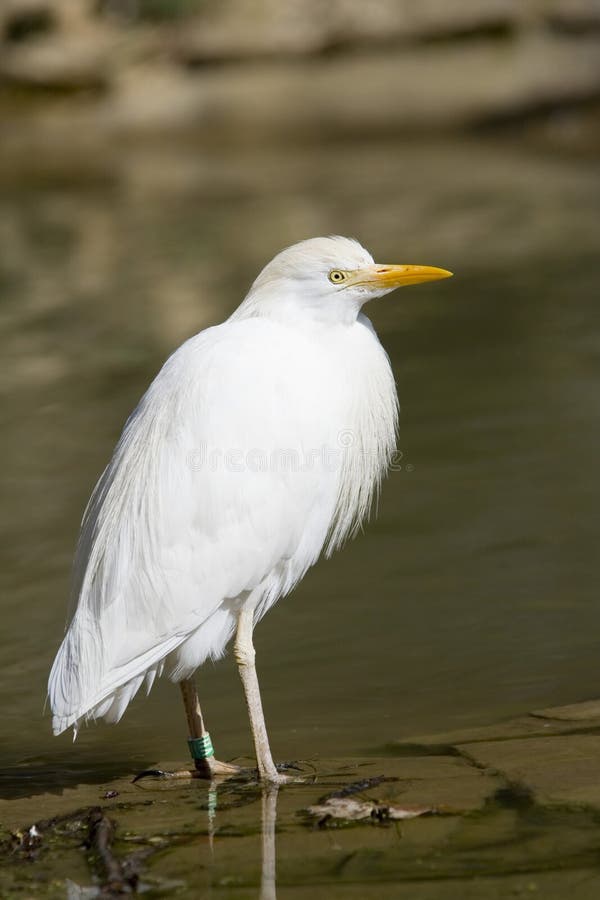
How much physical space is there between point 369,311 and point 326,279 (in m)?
6.88

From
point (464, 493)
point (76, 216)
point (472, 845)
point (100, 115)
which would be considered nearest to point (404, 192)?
point (76, 216)

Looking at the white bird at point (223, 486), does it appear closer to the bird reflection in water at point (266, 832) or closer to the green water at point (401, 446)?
the bird reflection in water at point (266, 832)

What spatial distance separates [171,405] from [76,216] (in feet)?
41.6

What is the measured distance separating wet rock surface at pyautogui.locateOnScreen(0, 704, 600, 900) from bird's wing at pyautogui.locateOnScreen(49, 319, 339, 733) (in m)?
0.50

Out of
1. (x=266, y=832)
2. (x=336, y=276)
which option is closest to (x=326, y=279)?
(x=336, y=276)

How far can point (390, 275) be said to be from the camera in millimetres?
4289

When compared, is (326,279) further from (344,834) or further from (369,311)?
(369,311)

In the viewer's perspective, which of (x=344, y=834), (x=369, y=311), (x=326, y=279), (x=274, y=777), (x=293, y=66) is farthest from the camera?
(x=293, y=66)

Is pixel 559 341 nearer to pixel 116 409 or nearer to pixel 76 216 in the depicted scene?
pixel 116 409

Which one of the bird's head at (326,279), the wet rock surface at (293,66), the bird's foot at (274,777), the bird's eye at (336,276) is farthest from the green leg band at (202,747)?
the wet rock surface at (293,66)

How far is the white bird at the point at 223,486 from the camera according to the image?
417 cm

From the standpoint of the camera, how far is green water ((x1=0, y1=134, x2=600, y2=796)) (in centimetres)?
511

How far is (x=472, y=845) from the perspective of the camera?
344 cm

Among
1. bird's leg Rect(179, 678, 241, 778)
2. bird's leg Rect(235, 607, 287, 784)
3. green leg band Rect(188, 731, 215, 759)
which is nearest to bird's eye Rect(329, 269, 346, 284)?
bird's leg Rect(235, 607, 287, 784)
